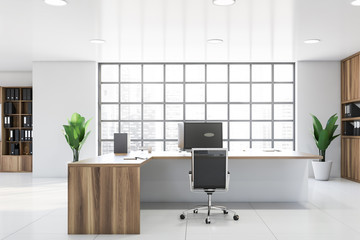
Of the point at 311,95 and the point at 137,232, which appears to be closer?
the point at 137,232

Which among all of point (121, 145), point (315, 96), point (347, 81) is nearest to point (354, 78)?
point (347, 81)

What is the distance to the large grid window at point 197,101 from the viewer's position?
341 inches

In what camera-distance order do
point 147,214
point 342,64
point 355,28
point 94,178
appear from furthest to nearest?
point 342,64 < point 355,28 < point 147,214 < point 94,178

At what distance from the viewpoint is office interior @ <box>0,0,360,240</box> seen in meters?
4.47

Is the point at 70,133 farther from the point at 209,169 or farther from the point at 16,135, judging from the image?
the point at 209,169

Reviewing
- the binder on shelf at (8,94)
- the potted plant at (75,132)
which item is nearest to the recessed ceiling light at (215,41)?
the potted plant at (75,132)

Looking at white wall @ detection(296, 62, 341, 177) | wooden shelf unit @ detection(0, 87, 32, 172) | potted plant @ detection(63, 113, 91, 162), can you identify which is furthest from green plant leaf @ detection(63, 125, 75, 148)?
white wall @ detection(296, 62, 341, 177)

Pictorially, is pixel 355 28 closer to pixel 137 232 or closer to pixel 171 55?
pixel 171 55

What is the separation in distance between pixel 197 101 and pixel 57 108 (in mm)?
3238

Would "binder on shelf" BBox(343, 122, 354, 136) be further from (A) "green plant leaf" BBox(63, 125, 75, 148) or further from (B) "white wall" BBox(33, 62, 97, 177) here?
(A) "green plant leaf" BBox(63, 125, 75, 148)

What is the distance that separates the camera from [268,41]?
649 cm

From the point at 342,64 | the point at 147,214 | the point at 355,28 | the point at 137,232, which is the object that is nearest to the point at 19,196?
the point at 147,214

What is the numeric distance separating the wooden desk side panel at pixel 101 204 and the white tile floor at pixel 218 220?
12cm

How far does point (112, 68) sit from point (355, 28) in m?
5.32
